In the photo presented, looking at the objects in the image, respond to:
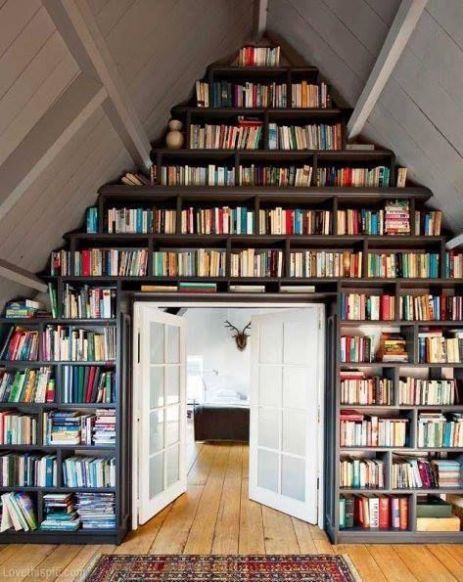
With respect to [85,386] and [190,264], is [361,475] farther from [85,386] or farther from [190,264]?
[85,386]

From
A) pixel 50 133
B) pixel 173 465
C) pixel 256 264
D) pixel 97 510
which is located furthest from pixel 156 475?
pixel 50 133

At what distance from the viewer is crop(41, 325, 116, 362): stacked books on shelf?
3.71 m

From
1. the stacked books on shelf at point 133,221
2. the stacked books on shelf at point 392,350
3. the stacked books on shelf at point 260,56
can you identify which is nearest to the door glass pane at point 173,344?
the stacked books on shelf at point 133,221

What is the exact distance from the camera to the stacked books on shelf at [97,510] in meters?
3.62

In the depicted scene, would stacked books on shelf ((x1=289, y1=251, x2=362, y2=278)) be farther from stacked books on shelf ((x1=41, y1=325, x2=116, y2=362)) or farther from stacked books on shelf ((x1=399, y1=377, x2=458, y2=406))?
stacked books on shelf ((x1=41, y1=325, x2=116, y2=362))

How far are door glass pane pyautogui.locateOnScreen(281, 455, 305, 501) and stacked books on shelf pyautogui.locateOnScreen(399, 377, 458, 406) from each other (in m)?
1.07

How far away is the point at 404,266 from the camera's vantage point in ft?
12.4

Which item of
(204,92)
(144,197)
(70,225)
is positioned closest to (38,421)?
(70,225)

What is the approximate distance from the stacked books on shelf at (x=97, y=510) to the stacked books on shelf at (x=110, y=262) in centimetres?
178

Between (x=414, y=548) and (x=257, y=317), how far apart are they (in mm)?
2340

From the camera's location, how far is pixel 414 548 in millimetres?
3580

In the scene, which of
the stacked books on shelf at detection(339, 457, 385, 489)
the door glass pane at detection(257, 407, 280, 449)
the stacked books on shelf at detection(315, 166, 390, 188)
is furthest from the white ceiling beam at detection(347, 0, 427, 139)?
the stacked books on shelf at detection(339, 457, 385, 489)

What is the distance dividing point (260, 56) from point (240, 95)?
15.7 inches

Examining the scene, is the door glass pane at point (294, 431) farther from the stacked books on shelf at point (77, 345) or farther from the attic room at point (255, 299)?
the stacked books on shelf at point (77, 345)
